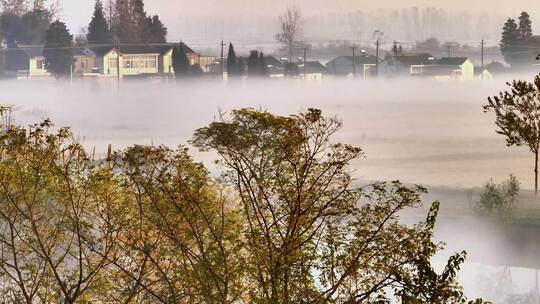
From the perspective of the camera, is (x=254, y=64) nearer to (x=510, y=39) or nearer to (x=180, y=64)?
(x=180, y=64)

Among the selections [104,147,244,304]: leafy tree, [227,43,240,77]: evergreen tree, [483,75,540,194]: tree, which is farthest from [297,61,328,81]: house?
[104,147,244,304]: leafy tree

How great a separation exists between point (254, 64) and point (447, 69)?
917 cm

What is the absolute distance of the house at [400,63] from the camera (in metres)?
53.0

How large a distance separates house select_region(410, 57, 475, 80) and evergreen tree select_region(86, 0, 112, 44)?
15.4 meters

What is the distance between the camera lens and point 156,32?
189 ft

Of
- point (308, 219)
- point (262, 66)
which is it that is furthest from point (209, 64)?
point (308, 219)

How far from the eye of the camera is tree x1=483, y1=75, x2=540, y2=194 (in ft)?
109

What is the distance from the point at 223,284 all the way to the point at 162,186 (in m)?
1.58

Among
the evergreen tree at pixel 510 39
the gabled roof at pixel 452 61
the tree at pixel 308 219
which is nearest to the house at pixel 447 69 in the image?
the gabled roof at pixel 452 61

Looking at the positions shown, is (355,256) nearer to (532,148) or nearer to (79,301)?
(79,301)

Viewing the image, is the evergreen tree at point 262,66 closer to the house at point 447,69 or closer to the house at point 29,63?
the house at point 447,69

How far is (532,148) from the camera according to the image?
3403cm

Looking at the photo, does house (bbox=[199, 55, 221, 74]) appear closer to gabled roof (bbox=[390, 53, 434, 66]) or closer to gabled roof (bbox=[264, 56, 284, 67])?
gabled roof (bbox=[264, 56, 284, 67])

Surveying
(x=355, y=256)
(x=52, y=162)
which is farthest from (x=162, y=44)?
(x=355, y=256)
